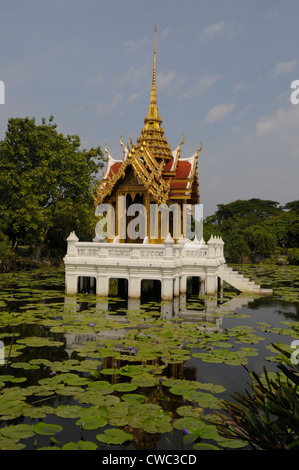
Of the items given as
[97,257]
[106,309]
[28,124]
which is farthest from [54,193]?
[106,309]

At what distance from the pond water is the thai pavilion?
4.97 ft

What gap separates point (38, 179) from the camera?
28.5 meters

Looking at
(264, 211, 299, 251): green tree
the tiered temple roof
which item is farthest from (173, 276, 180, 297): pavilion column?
(264, 211, 299, 251): green tree

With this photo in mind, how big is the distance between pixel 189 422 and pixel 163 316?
7216mm

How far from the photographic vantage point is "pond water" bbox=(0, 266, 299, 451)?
200 inches

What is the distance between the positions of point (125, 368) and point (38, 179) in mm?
23116

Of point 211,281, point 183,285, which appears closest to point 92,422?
point 211,281

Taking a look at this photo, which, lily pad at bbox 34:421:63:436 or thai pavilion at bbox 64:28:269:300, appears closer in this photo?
lily pad at bbox 34:421:63:436

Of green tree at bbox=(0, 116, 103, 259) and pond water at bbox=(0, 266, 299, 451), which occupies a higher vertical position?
green tree at bbox=(0, 116, 103, 259)

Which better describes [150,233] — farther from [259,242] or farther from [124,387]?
[259,242]

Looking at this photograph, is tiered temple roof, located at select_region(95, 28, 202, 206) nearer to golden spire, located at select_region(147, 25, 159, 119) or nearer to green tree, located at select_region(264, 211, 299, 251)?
golden spire, located at select_region(147, 25, 159, 119)

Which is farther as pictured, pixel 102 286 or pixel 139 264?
pixel 102 286

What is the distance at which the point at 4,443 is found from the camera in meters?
4.71

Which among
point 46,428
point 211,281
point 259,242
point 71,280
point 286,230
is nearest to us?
point 46,428
